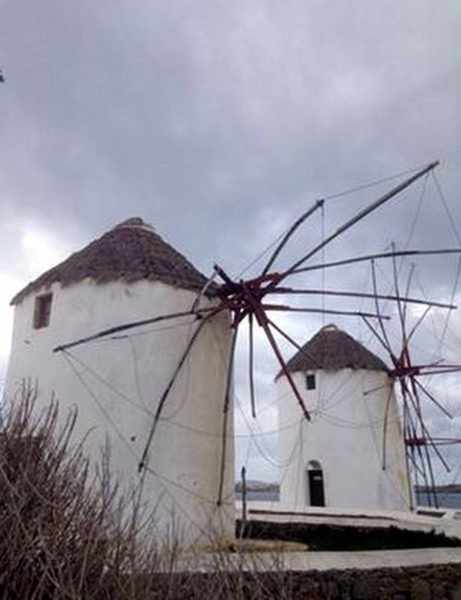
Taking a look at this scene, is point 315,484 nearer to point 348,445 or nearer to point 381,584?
point 348,445

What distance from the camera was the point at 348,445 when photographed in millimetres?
21234

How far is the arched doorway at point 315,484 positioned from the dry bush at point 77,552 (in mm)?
17631

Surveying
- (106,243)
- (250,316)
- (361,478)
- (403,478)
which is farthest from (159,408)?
(403,478)

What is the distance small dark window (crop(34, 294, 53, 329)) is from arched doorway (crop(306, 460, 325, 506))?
13.0 m

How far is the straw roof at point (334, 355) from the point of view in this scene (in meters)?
22.0

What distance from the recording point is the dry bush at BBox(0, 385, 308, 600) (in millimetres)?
4285

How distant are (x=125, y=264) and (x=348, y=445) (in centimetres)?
1252

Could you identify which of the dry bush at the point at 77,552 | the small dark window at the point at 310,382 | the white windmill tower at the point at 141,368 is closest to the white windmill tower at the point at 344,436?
the small dark window at the point at 310,382

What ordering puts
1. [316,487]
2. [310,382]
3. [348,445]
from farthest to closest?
[310,382], [316,487], [348,445]

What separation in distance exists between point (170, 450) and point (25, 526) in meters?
6.45

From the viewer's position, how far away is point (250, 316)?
38.6 ft

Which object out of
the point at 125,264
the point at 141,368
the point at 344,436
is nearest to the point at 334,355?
the point at 344,436

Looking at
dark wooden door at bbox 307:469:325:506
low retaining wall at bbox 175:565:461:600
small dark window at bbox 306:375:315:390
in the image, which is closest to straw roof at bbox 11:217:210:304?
low retaining wall at bbox 175:565:461:600

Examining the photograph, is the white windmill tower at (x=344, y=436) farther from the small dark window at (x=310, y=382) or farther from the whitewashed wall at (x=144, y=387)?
the whitewashed wall at (x=144, y=387)
